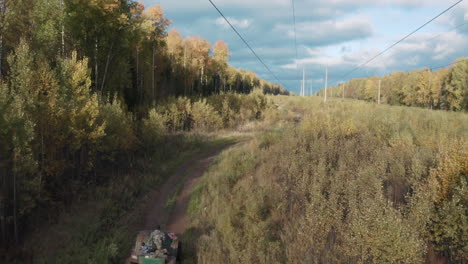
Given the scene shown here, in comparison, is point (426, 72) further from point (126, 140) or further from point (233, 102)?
point (126, 140)

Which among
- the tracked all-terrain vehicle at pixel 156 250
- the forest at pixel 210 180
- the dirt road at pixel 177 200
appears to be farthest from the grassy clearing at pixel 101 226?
the tracked all-terrain vehicle at pixel 156 250

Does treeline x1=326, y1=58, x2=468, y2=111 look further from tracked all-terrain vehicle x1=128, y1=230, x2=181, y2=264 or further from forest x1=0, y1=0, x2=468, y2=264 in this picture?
tracked all-terrain vehicle x1=128, y1=230, x2=181, y2=264

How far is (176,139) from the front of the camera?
28750 millimetres

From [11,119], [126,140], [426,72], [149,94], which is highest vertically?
[426,72]

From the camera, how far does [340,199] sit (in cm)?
1012

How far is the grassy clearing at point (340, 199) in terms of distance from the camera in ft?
23.7

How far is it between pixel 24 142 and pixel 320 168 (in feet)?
40.0

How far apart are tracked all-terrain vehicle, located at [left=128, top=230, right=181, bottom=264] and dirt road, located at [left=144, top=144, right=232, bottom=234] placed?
290 centimetres

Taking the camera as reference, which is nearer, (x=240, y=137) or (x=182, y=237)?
(x=182, y=237)

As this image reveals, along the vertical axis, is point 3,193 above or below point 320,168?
below

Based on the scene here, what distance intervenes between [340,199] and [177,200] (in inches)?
367

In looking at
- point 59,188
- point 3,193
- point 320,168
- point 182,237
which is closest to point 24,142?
point 3,193

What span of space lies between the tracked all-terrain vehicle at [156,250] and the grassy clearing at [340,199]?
91 centimetres

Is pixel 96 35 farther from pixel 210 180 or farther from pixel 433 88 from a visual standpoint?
pixel 433 88
